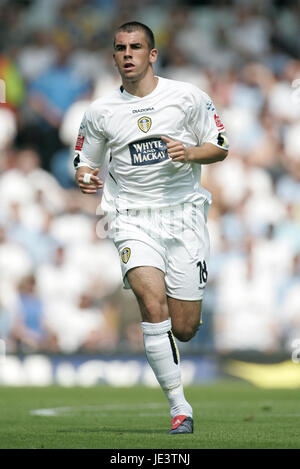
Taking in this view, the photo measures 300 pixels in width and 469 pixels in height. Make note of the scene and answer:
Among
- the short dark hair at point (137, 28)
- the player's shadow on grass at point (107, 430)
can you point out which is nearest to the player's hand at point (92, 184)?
the short dark hair at point (137, 28)

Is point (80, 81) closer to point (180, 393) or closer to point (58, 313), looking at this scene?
point (58, 313)

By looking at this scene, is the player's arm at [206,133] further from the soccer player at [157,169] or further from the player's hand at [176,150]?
the player's hand at [176,150]

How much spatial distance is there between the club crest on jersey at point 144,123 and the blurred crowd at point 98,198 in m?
6.23

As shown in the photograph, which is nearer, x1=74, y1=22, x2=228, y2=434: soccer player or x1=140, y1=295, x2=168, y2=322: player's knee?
x1=140, y1=295, x2=168, y2=322: player's knee

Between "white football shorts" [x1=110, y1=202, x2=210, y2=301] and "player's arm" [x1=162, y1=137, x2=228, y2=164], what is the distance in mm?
455

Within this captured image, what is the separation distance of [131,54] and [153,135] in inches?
24.6

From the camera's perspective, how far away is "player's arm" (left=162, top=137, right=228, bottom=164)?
7137mm

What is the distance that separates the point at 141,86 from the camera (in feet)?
25.0

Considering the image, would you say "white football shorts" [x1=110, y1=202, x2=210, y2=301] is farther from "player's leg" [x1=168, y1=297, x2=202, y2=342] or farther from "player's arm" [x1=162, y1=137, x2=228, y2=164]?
"player's arm" [x1=162, y1=137, x2=228, y2=164]

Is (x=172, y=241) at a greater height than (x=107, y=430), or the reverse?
(x=172, y=241)

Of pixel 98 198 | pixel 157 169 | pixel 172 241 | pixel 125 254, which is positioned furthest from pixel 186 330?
pixel 98 198

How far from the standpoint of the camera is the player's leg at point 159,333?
714 cm

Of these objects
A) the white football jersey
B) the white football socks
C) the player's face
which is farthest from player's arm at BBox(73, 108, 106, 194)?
the white football socks

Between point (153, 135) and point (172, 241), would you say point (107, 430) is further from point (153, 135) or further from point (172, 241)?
point (153, 135)
